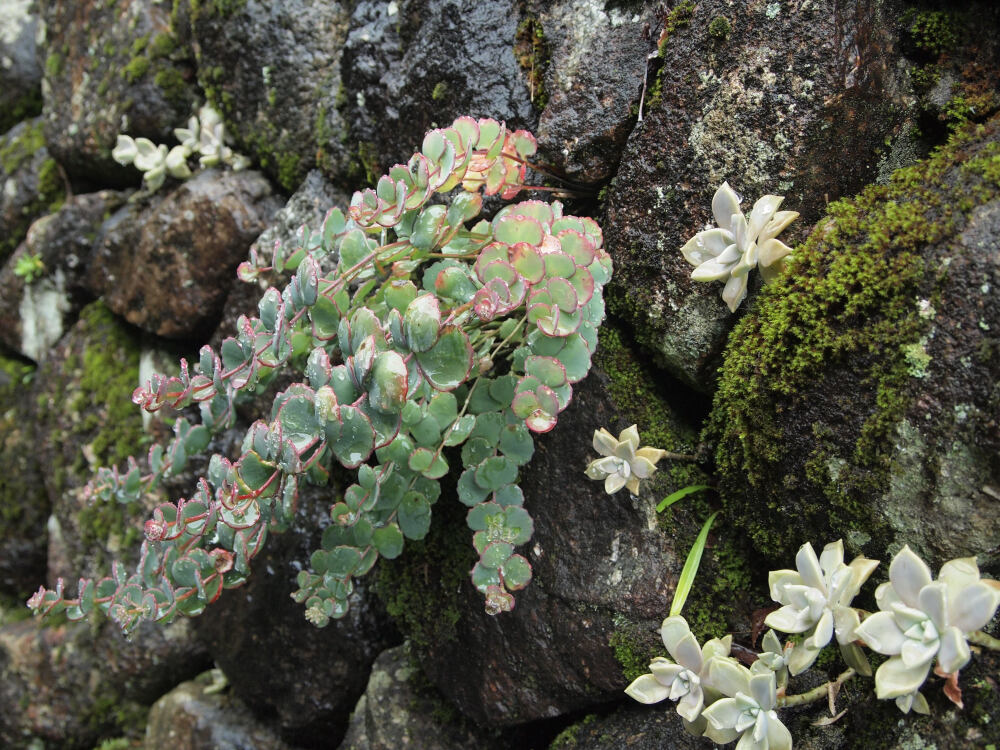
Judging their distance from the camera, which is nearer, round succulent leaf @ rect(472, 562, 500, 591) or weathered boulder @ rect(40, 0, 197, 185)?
round succulent leaf @ rect(472, 562, 500, 591)

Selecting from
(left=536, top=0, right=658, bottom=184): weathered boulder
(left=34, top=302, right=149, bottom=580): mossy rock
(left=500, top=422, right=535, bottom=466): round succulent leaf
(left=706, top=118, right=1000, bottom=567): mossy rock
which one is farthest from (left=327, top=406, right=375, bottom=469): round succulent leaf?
(left=34, top=302, right=149, bottom=580): mossy rock

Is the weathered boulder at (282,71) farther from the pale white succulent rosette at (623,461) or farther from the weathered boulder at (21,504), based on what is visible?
the weathered boulder at (21,504)

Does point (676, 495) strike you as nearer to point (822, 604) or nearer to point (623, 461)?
point (623, 461)

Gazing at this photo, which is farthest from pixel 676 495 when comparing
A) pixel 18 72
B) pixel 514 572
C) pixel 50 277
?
pixel 18 72

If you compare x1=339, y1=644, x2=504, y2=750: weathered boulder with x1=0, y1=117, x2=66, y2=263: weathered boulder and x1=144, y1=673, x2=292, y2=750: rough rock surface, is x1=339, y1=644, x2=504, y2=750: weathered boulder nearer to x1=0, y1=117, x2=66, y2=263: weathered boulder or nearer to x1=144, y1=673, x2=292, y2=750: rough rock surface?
x1=144, y1=673, x2=292, y2=750: rough rock surface

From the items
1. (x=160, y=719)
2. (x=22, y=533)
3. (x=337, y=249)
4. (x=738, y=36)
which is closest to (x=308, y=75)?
(x=337, y=249)

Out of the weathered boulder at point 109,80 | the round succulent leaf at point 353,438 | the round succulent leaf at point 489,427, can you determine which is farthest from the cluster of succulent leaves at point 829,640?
the weathered boulder at point 109,80

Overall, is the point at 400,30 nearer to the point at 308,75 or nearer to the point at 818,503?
the point at 308,75
